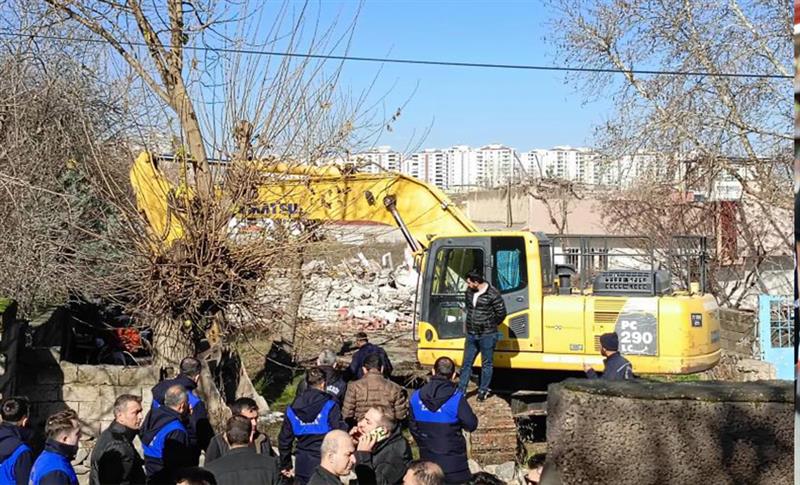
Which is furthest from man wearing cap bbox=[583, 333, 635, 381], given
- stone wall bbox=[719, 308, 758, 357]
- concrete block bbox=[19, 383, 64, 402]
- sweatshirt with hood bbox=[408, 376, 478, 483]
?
stone wall bbox=[719, 308, 758, 357]

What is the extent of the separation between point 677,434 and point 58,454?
397cm

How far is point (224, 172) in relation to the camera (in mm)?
10148

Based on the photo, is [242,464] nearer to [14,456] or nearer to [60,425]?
[60,425]

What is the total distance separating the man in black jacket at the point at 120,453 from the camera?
6320mm

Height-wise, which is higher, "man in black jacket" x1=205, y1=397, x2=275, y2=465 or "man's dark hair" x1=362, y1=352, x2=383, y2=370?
"man's dark hair" x1=362, y1=352, x2=383, y2=370

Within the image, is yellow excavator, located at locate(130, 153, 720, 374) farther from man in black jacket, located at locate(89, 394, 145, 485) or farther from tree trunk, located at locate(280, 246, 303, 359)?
man in black jacket, located at locate(89, 394, 145, 485)

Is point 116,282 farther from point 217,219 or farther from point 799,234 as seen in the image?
point 799,234

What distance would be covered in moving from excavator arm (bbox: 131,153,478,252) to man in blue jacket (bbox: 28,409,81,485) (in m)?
4.03

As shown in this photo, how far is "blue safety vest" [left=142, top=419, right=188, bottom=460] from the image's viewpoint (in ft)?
22.6

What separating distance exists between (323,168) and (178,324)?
2.48 meters

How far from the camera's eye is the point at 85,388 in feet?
34.1

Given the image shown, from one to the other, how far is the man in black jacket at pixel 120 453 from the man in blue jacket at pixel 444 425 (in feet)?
7.88

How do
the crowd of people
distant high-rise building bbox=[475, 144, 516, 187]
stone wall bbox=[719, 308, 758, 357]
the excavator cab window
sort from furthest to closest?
distant high-rise building bbox=[475, 144, 516, 187]
stone wall bbox=[719, 308, 758, 357]
the excavator cab window
the crowd of people

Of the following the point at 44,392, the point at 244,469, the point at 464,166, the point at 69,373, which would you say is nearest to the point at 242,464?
the point at 244,469
